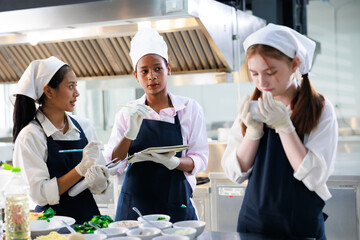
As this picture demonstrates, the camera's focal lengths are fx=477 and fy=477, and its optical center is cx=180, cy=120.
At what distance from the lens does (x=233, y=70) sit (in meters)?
4.13

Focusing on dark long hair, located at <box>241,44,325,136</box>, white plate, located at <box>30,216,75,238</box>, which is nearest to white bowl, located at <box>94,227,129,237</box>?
white plate, located at <box>30,216,75,238</box>

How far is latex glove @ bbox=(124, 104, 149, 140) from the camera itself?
2.69 metres

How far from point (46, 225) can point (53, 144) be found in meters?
0.53

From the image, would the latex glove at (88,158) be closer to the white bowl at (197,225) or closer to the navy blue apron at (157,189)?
the navy blue apron at (157,189)

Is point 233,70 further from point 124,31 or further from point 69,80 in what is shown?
point 69,80

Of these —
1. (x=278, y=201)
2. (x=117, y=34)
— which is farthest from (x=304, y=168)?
(x=117, y=34)

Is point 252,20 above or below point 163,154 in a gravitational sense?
above

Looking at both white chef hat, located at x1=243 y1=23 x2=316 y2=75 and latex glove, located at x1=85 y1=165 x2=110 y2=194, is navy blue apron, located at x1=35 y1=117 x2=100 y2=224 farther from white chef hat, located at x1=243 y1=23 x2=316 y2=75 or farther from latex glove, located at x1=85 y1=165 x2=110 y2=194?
white chef hat, located at x1=243 y1=23 x2=316 y2=75

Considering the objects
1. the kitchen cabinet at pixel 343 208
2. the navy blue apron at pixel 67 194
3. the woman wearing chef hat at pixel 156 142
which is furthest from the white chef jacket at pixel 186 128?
the kitchen cabinet at pixel 343 208

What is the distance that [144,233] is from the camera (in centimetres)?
200

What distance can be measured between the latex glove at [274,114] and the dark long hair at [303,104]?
0.34ft

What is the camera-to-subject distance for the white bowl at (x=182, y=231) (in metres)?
1.94

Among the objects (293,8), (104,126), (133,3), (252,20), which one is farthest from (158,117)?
(104,126)

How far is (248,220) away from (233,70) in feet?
7.12
